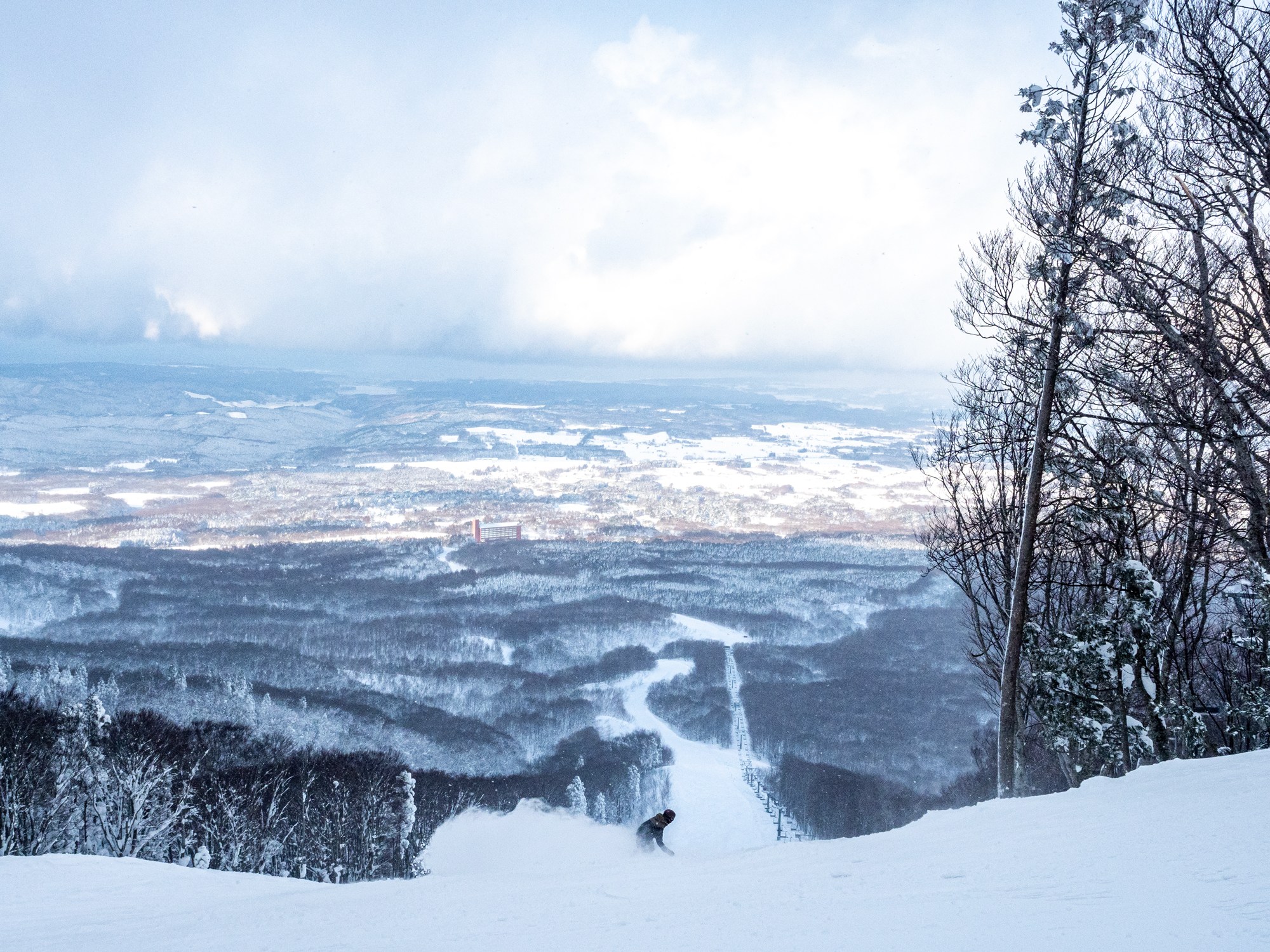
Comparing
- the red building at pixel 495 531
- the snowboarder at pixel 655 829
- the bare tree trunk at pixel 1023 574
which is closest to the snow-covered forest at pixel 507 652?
the red building at pixel 495 531

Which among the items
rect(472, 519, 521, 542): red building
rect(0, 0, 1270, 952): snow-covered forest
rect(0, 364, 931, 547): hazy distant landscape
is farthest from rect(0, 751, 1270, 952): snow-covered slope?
rect(472, 519, 521, 542): red building

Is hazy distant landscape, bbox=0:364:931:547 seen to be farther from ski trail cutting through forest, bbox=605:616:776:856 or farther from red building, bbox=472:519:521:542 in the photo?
ski trail cutting through forest, bbox=605:616:776:856

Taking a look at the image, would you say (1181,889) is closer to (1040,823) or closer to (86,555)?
(1040,823)

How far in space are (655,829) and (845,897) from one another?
23.1 ft

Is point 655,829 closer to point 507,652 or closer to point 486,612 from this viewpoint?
point 507,652

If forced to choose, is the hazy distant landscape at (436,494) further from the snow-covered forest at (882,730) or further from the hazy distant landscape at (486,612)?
the snow-covered forest at (882,730)

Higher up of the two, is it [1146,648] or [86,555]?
[1146,648]

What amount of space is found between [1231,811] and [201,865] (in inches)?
736

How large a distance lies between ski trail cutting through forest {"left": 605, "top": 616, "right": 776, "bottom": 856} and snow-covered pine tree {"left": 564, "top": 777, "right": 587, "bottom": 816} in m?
4.03

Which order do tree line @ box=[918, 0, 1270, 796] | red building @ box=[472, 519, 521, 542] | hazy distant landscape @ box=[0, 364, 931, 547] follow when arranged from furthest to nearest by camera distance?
hazy distant landscape @ box=[0, 364, 931, 547] < red building @ box=[472, 519, 521, 542] < tree line @ box=[918, 0, 1270, 796]

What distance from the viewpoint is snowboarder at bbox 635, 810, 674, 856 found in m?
11.2

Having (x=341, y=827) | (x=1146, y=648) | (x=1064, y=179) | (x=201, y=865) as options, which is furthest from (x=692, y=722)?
(x=1064, y=179)

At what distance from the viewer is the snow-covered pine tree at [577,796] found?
32700 mm

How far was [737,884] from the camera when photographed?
571 centimetres
